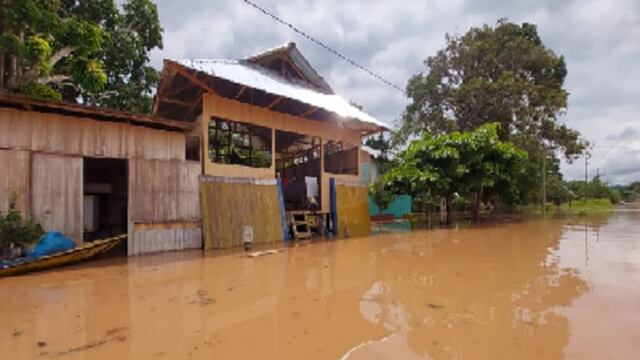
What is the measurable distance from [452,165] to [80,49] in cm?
1513

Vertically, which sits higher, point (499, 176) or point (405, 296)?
point (499, 176)

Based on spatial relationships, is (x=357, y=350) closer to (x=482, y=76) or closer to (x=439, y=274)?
(x=439, y=274)

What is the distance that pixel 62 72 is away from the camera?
42.9ft

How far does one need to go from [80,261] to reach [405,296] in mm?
7510

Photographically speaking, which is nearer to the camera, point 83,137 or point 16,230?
point 16,230

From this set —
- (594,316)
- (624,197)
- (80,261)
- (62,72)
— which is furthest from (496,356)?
(624,197)

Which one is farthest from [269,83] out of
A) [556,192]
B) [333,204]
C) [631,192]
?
[631,192]

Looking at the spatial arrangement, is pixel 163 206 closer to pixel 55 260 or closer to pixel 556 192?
pixel 55 260

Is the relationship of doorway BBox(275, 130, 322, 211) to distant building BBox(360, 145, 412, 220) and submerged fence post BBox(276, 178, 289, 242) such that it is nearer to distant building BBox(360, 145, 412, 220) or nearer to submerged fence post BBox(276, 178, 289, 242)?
submerged fence post BBox(276, 178, 289, 242)

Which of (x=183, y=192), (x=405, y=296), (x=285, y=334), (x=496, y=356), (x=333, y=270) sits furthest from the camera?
(x=183, y=192)

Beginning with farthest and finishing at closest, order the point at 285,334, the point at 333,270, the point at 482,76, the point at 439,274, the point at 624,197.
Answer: the point at 624,197, the point at 482,76, the point at 333,270, the point at 439,274, the point at 285,334

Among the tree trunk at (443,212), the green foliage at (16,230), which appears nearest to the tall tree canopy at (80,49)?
the green foliage at (16,230)

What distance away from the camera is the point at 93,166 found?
12383 mm

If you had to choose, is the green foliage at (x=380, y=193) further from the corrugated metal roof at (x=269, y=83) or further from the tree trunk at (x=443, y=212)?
the corrugated metal roof at (x=269, y=83)
